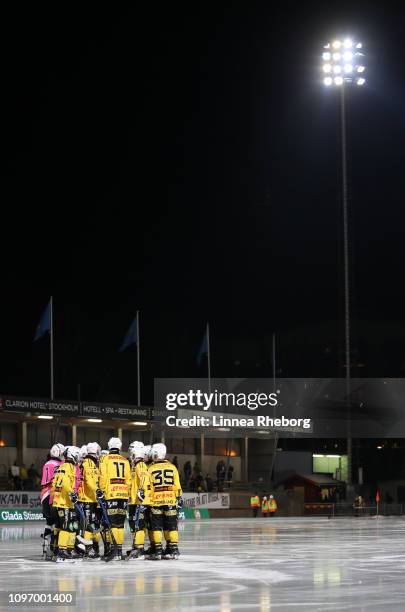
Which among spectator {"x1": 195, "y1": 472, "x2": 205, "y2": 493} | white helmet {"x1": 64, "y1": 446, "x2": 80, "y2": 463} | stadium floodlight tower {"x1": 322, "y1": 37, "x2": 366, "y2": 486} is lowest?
spectator {"x1": 195, "y1": 472, "x2": 205, "y2": 493}

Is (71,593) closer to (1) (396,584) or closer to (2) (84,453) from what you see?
(1) (396,584)

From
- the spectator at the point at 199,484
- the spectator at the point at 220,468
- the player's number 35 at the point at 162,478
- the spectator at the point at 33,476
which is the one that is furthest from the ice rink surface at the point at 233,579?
the spectator at the point at 220,468

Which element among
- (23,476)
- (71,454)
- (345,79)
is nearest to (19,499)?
(23,476)

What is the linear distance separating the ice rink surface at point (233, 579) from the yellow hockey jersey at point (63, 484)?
1.16 metres

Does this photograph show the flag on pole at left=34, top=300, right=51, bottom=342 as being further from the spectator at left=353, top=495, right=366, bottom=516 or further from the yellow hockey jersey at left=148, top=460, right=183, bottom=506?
the yellow hockey jersey at left=148, top=460, right=183, bottom=506

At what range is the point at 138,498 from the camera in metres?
19.5

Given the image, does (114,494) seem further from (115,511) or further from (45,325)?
(45,325)

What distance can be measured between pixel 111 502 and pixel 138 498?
594mm

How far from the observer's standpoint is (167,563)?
18.1 metres

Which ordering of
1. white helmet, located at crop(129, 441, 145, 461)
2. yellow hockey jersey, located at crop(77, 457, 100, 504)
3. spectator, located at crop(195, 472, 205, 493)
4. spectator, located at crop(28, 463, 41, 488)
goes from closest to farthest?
white helmet, located at crop(129, 441, 145, 461) → yellow hockey jersey, located at crop(77, 457, 100, 504) → spectator, located at crop(28, 463, 41, 488) → spectator, located at crop(195, 472, 205, 493)

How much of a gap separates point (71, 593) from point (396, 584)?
4.25 m

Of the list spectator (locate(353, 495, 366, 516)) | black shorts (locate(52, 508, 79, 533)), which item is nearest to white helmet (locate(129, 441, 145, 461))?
black shorts (locate(52, 508, 79, 533))

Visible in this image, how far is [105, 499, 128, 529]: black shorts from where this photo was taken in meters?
19.1

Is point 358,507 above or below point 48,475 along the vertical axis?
below
